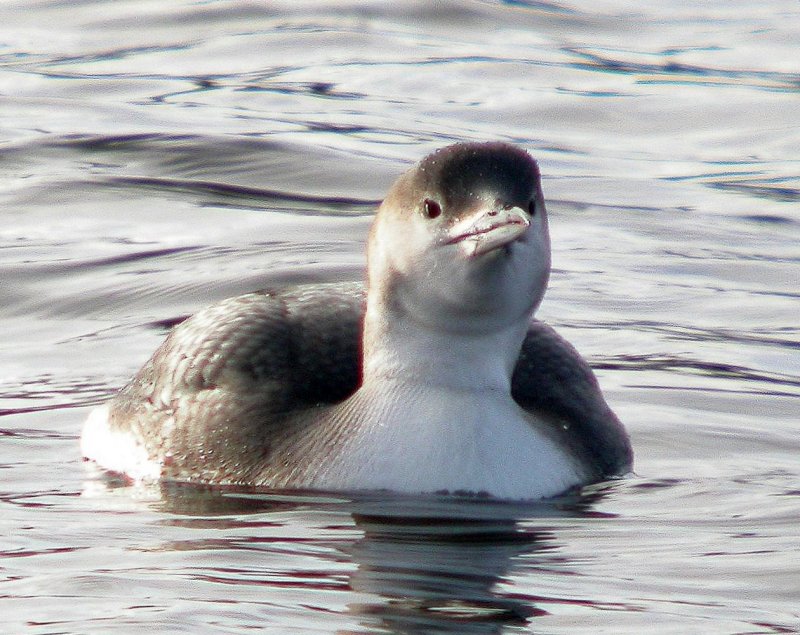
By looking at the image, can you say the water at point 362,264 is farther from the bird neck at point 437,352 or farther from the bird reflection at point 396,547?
the bird neck at point 437,352

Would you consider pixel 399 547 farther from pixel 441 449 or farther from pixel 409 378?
pixel 409 378

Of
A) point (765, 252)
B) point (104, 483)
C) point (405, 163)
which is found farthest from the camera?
point (405, 163)

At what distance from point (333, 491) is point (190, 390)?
0.80 m

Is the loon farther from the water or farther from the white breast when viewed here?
the water

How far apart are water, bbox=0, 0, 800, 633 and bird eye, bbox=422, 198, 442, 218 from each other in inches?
32.6

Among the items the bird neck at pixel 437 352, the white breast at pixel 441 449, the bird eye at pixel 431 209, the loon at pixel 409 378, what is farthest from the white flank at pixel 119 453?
the bird eye at pixel 431 209

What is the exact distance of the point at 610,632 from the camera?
4.50 meters

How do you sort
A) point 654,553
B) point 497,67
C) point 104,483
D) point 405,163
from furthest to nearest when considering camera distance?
point 497,67 < point 405,163 < point 104,483 < point 654,553

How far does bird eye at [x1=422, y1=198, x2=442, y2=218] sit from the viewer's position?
18.5 feet

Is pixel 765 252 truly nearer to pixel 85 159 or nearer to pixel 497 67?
pixel 85 159

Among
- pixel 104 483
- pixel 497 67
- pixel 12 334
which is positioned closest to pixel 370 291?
pixel 104 483

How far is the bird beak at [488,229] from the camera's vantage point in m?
5.37

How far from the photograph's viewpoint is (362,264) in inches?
376

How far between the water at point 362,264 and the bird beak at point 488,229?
2.56 ft
